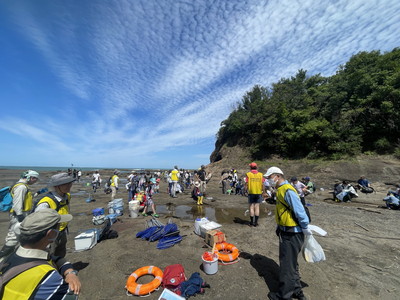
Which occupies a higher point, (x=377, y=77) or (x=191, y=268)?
(x=377, y=77)

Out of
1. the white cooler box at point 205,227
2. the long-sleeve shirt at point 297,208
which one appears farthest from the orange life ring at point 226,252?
the long-sleeve shirt at point 297,208

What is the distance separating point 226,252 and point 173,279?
76.6 inches

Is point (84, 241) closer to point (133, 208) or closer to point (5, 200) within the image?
point (5, 200)

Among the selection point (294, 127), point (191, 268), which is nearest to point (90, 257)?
point (191, 268)

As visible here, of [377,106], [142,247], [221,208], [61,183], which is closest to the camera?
[61,183]

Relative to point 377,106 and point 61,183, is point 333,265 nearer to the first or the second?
point 61,183

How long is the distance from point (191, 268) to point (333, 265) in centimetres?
357

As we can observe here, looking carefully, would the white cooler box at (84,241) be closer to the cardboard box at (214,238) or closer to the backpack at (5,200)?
the backpack at (5,200)

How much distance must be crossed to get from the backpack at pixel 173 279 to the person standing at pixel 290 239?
176 cm

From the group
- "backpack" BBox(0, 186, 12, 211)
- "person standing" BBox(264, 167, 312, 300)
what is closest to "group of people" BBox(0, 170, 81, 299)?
"backpack" BBox(0, 186, 12, 211)

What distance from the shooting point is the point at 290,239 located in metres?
3.17

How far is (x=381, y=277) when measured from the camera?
151 inches

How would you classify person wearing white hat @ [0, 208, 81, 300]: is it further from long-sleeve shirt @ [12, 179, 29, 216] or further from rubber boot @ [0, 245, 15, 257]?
rubber boot @ [0, 245, 15, 257]

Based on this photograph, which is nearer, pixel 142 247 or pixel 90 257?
pixel 90 257
